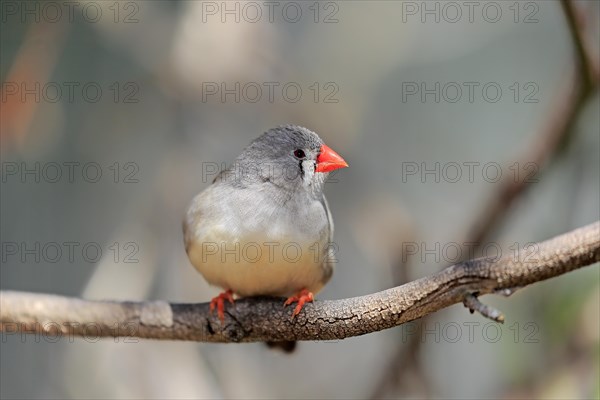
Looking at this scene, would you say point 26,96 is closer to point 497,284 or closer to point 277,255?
point 277,255

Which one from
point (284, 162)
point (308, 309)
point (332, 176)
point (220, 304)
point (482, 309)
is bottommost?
point (220, 304)

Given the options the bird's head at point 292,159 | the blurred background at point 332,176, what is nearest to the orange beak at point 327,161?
the bird's head at point 292,159

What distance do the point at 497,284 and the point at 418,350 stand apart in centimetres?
179

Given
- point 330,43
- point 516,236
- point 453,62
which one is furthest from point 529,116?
point 330,43

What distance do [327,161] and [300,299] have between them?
1.80ft

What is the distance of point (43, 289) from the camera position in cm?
445

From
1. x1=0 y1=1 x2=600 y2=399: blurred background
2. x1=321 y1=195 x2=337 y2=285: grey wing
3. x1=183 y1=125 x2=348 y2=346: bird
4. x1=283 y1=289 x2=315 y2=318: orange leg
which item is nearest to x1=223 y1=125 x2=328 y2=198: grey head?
x1=183 y1=125 x2=348 y2=346: bird

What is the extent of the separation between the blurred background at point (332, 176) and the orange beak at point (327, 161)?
934 mm

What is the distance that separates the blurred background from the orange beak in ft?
3.06

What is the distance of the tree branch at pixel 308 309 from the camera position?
5.62ft

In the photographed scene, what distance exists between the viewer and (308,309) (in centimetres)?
230

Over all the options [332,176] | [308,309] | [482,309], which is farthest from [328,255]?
[332,176]

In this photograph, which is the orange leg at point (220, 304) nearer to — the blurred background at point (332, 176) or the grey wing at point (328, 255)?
the grey wing at point (328, 255)

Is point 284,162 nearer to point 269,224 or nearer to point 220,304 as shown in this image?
point 269,224
